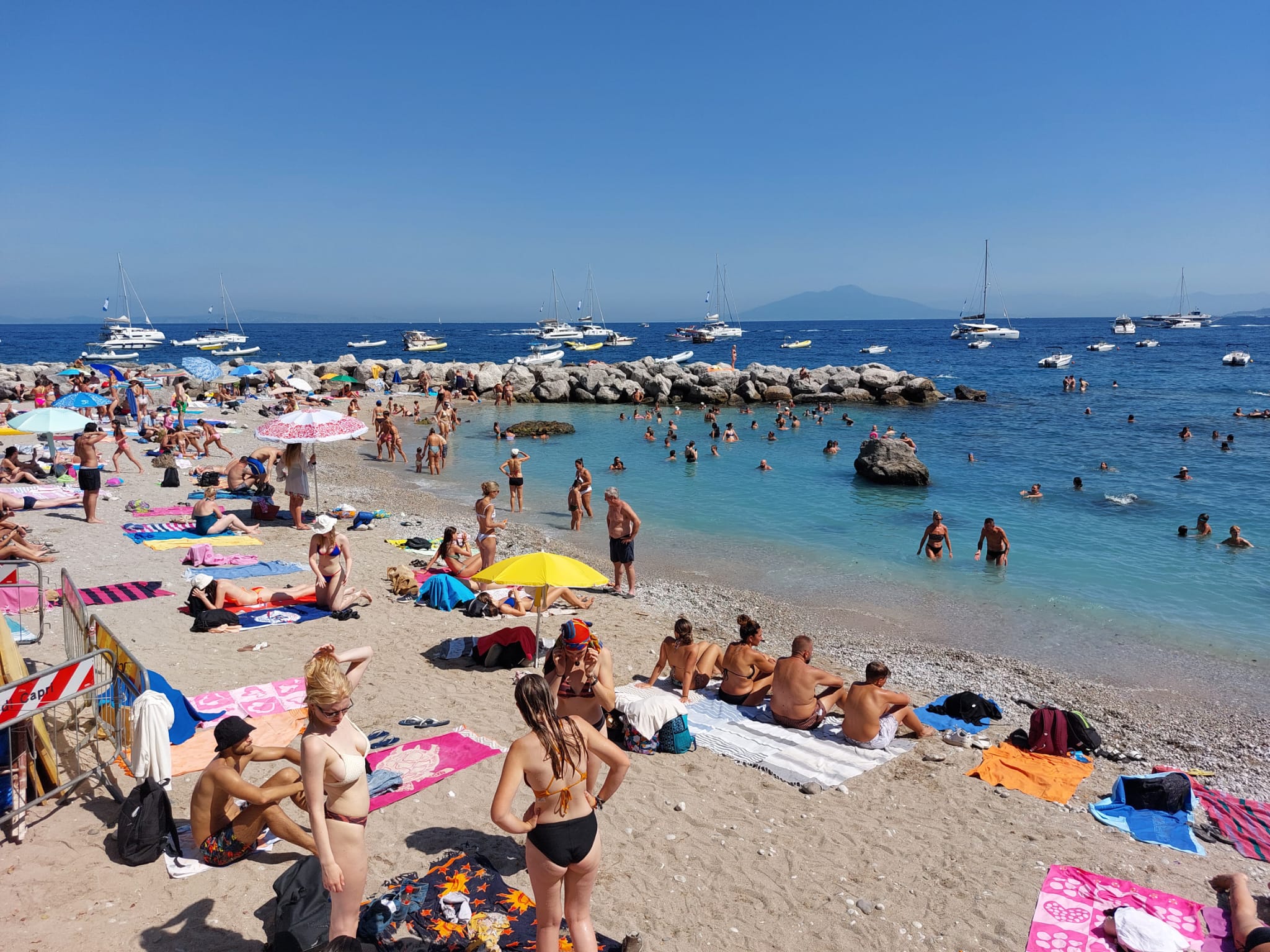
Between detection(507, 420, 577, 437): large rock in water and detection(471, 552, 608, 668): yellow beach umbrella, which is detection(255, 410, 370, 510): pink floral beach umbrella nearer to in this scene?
detection(471, 552, 608, 668): yellow beach umbrella

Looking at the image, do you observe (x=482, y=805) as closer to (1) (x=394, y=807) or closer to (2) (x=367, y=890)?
(1) (x=394, y=807)

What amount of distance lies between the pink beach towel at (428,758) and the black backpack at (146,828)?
1.32 metres

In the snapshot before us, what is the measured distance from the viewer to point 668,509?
19016 millimetres

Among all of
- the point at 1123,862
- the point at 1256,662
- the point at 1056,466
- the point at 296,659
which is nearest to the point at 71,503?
the point at 296,659

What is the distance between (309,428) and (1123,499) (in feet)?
65.6

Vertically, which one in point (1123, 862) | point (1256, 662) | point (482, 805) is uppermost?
point (482, 805)

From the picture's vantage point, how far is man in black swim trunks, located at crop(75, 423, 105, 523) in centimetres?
1316

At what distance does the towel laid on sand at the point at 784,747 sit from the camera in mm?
6785

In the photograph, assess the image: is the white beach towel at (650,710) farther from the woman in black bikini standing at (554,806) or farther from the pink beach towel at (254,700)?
the woman in black bikini standing at (554,806)

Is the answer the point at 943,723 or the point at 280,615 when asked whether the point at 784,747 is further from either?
the point at 280,615

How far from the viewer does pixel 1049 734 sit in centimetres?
740

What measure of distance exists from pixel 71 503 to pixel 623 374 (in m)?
30.0

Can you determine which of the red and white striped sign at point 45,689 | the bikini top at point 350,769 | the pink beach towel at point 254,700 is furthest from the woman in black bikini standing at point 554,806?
the pink beach towel at point 254,700

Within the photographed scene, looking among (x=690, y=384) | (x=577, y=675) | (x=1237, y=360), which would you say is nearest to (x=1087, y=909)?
(x=577, y=675)
